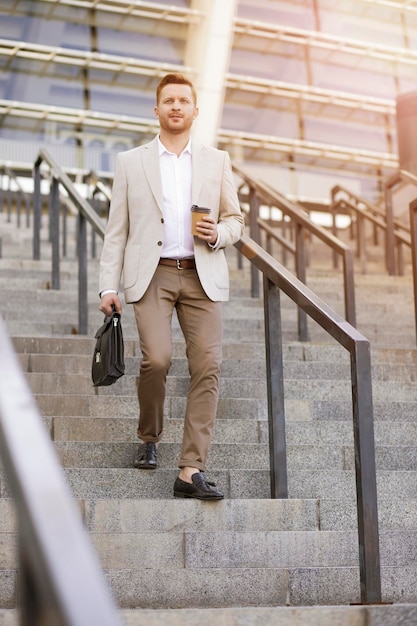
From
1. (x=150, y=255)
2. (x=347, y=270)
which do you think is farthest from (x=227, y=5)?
(x=150, y=255)

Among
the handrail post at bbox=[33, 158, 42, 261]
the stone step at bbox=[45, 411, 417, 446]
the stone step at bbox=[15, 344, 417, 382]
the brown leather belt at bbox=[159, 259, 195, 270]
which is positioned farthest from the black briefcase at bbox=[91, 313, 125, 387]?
the handrail post at bbox=[33, 158, 42, 261]

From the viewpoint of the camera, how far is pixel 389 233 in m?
8.58

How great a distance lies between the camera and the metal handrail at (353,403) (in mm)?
2912

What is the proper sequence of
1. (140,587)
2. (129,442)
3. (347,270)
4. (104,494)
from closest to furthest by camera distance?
(140,587) < (104,494) < (129,442) < (347,270)

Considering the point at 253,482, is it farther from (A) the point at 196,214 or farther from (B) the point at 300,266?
(B) the point at 300,266

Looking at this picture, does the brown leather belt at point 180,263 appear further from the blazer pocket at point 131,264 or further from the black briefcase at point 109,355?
the black briefcase at point 109,355

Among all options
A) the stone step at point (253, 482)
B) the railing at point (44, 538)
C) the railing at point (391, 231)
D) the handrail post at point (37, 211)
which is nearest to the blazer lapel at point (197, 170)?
the stone step at point (253, 482)

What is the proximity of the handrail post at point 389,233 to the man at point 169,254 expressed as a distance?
462cm

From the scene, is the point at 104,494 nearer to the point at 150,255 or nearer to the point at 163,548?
the point at 163,548

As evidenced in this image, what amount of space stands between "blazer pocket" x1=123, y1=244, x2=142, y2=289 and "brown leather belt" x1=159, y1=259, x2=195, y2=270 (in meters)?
0.10

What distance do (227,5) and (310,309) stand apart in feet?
50.0

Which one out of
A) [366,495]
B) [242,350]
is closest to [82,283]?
[242,350]

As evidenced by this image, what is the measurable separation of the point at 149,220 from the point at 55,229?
315 centimetres

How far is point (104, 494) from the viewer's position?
3.68 metres
